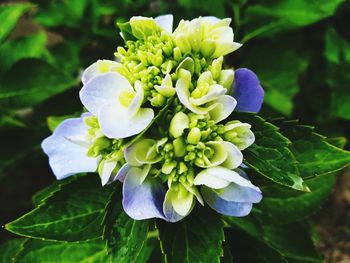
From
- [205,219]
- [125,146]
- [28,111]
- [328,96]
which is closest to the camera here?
[125,146]

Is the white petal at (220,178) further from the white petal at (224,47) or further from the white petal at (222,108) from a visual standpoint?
the white petal at (224,47)

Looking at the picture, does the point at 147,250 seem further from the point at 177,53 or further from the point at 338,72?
the point at 338,72

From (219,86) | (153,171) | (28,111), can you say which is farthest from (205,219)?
(28,111)

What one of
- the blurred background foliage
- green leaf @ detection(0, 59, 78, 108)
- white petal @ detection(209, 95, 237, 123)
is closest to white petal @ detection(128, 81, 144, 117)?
white petal @ detection(209, 95, 237, 123)

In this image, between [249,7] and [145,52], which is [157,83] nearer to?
[145,52]

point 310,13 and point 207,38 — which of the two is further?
point 310,13

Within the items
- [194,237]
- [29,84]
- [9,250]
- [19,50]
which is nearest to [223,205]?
[194,237]

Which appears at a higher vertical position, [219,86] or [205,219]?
[219,86]
